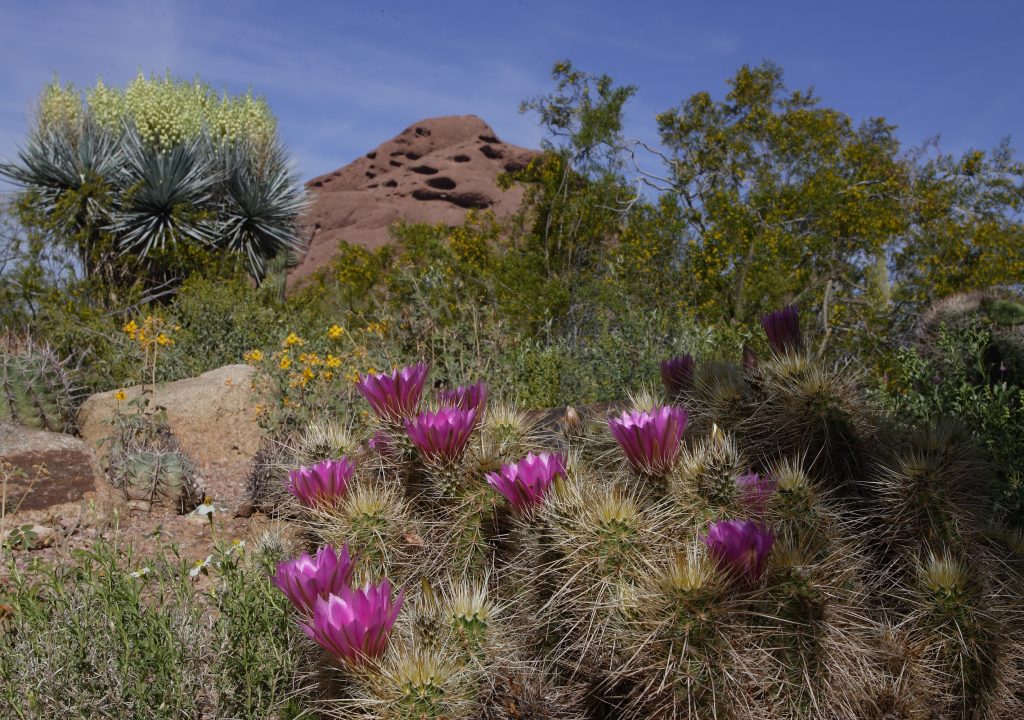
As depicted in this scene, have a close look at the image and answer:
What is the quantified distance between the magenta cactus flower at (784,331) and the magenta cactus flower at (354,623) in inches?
60.3

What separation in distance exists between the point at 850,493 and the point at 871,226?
36.3 ft

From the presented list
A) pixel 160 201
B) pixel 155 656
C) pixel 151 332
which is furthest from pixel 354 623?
pixel 160 201

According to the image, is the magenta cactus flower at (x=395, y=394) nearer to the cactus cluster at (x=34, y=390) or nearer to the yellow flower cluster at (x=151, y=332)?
the cactus cluster at (x=34, y=390)

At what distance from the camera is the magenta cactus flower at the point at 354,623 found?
65.7 inches

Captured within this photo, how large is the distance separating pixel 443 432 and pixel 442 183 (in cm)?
3971

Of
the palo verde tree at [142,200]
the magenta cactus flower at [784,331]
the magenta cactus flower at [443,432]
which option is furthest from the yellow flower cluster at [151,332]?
the magenta cactus flower at [784,331]

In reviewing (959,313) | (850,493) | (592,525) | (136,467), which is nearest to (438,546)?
(592,525)

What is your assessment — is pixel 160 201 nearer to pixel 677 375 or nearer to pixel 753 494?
pixel 677 375

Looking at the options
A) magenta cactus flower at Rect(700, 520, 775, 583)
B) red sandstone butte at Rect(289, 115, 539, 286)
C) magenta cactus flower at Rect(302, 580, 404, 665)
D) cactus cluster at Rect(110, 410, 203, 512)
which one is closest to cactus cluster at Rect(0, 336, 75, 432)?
cactus cluster at Rect(110, 410, 203, 512)

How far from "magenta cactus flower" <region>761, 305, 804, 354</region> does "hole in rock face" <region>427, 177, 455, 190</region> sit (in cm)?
3890

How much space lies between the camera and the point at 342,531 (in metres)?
2.23

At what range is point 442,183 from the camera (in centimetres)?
4088

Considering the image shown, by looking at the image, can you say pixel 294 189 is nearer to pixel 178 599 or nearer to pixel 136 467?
pixel 136 467

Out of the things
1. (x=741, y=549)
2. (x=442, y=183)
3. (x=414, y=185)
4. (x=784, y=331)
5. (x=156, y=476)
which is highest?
(x=442, y=183)
